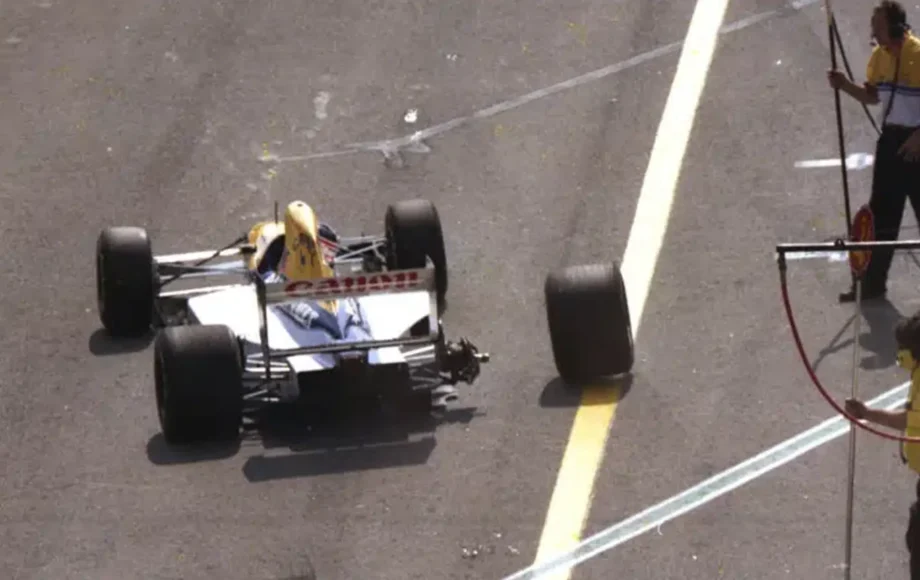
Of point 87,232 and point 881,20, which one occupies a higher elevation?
point 881,20

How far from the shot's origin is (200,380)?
39.2 ft

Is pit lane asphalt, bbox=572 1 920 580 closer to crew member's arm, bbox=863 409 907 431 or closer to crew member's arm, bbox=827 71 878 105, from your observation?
crew member's arm, bbox=827 71 878 105

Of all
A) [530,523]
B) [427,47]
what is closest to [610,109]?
[427,47]

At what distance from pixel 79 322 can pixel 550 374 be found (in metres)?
3.26

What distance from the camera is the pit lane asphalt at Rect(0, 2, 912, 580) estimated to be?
451 inches

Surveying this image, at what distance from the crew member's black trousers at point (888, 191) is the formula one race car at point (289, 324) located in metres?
2.75

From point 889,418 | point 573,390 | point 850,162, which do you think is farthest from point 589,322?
point 850,162

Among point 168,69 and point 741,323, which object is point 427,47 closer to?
point 168,69

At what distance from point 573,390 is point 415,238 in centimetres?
159

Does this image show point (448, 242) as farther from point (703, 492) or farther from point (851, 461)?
point (851, 461)

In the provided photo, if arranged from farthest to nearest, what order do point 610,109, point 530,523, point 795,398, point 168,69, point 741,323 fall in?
point 168,69 → point 610,109 → point 741,323 → point 795,398 → point 530,523

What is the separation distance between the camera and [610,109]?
1767 cm

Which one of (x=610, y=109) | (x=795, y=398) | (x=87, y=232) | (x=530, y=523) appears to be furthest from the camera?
(x=610, y=109)

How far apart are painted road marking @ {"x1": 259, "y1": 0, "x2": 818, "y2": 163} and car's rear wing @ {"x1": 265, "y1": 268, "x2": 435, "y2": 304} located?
4849 mm
